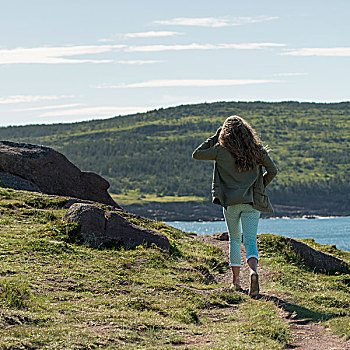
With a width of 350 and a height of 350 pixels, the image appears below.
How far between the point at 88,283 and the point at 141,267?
75.4 inches

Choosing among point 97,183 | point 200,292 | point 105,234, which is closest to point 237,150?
point 200,292

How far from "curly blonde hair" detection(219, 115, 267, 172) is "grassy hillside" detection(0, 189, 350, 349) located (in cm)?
233

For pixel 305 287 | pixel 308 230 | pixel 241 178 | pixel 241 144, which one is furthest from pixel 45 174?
pixel 308 230

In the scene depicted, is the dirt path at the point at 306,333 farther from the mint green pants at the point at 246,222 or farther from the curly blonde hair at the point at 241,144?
the curly blonde hair at the point at 241,144

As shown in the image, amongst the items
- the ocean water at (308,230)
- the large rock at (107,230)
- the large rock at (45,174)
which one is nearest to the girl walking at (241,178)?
the large rock at (107,230)

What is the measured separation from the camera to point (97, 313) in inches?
321

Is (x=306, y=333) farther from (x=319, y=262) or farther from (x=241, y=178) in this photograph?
(x=319, y=262)

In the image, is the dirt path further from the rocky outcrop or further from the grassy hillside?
the rocky outcrop

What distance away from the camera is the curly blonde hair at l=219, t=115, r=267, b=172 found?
9914 millimetres

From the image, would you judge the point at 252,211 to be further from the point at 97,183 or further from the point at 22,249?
the point at 97,183

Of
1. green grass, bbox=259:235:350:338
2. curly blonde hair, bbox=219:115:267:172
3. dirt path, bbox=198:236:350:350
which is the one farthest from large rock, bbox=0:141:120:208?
dirt path, bbox=198:236:350:350

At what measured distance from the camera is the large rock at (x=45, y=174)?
843 inches

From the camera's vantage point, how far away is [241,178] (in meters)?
10.0

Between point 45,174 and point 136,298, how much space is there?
13.6 m
